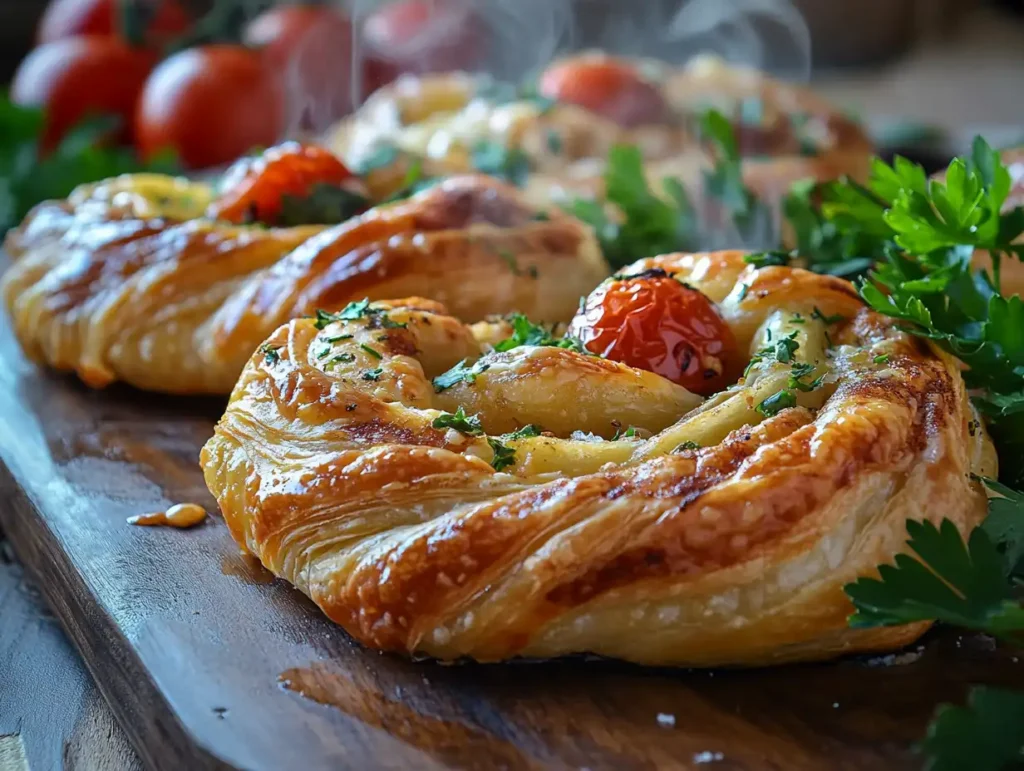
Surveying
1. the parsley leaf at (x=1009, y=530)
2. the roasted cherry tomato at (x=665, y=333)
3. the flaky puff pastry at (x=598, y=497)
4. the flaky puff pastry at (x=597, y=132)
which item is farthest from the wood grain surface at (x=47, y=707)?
the flaky puff pastry at (x=597, y=132)

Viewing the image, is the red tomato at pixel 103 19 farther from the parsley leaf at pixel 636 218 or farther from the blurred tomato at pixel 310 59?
the parsley leaf at pixel 636 218

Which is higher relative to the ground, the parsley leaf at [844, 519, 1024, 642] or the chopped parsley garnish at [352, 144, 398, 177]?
the parsley leaf at [844, 519, 1024, 642]

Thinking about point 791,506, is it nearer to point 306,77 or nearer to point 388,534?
point 388,534

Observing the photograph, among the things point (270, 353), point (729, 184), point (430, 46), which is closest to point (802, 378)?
point (270, 353)

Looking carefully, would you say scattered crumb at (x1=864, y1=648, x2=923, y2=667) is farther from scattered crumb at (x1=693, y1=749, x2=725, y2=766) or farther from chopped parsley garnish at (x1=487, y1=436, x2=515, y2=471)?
chopped parsley garnish at (x1=487, y1=436, x2=515, y2=471)

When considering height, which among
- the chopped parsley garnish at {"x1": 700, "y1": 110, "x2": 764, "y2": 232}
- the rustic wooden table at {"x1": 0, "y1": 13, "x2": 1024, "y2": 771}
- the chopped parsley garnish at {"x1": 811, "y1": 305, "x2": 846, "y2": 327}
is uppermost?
the chopped parsley garnish at {"x1": 811, "y1": 305, "x2": 846, "y2": 327}

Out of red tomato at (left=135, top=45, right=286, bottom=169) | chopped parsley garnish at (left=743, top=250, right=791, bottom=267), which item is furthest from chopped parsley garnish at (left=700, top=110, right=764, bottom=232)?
red tomato at (left=135, top=45, right=286, bottom=169)

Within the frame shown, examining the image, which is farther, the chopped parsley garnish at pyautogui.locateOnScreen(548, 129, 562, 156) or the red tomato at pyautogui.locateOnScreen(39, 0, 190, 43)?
the red tomato at pyautogui.locateOnScreen(39, 0, 190, 43)
